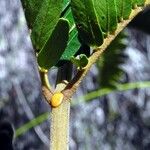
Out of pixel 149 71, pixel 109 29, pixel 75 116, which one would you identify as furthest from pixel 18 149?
pixel 109 29

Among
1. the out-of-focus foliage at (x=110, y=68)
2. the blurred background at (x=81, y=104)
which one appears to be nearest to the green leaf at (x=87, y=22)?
the out-of-focus foliage at (x=110, y=68)

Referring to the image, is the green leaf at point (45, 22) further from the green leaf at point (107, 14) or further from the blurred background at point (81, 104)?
the blurred background at point (81, 104)

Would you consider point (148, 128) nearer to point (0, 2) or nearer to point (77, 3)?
point (0, 2)

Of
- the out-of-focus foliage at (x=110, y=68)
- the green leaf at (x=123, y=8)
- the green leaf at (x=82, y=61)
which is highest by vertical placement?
the green leaf at (x=123, y=8)

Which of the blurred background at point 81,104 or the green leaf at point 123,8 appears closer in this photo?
the green leaf at point 123,8

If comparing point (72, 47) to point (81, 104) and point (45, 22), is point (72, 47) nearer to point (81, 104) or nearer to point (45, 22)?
point (45, 22)

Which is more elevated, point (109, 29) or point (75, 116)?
point (109, 29)

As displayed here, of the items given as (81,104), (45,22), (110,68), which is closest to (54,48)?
(45,22)
